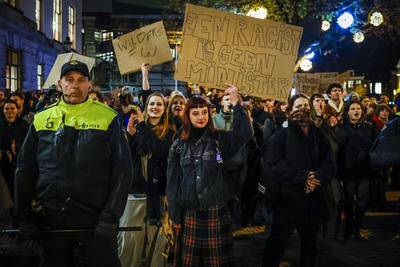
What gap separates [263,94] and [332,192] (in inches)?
55.9

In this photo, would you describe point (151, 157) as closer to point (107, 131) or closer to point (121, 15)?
point (107, 131)

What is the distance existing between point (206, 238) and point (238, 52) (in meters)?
2.50

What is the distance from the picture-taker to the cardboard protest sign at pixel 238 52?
5621 millimetres

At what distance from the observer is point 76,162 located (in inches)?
135

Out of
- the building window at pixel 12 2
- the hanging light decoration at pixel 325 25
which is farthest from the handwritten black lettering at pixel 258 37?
the building window at pixel 12 2

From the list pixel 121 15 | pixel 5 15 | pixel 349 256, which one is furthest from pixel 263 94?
pixel 121 15

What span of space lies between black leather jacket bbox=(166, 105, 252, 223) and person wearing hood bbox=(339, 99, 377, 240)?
2.79m

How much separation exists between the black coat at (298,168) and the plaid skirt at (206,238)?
70cm

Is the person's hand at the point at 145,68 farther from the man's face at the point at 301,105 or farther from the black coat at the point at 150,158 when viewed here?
the man's face at the point at 301,105

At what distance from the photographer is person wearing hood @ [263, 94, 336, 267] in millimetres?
4660

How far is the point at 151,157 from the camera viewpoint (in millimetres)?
4816

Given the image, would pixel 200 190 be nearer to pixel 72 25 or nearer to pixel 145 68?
pixel 145 68

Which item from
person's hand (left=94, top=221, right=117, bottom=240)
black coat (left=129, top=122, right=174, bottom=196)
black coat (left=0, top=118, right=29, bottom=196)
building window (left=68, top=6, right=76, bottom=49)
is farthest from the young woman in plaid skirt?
building window (left=68, top=6, right=76, bottom=49)

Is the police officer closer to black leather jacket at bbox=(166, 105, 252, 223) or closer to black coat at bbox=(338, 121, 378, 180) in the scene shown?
black leather jacket at bbox=(166, 105, 252, 223)
